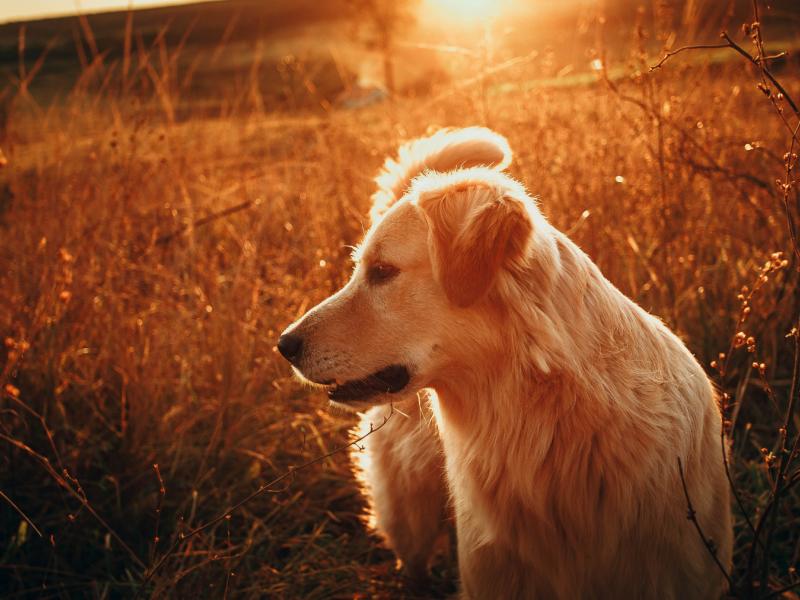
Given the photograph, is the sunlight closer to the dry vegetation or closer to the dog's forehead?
the dry vegetation

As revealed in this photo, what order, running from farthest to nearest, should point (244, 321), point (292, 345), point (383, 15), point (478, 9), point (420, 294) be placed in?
point (383, 15), point (478, 9), point (244, 321), point (292, 345), point (420, 294)

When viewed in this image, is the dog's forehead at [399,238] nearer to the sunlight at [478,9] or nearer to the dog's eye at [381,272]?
the dog's eye at [381,272]

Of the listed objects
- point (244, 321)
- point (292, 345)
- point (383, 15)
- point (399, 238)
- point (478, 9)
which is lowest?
point (244, 321)

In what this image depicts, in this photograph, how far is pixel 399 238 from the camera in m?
2.01

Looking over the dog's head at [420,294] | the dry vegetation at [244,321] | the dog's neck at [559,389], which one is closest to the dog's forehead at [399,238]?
the dog's head at [420,294]

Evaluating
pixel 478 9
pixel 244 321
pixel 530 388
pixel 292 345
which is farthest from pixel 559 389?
pixel 478 9

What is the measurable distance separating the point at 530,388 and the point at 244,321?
2.10 metres

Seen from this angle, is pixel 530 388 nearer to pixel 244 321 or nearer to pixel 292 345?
pixel 292 345

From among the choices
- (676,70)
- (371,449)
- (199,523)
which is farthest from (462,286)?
(676,70)

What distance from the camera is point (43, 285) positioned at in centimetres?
304

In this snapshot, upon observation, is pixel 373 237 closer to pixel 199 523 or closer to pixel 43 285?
pixel 199 523

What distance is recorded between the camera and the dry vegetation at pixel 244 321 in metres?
2.57

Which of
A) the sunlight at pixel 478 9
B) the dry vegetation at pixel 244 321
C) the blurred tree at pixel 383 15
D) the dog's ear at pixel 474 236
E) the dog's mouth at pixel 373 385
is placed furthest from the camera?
the blurred tree at pixel 383 15

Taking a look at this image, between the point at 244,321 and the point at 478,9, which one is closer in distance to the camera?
the point at 244,321
